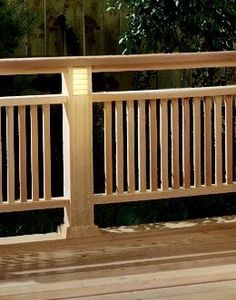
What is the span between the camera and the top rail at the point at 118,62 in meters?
4.00

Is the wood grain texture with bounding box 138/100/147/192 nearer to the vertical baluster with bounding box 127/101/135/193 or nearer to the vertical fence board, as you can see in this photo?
the vertical baluster with bounding box 127/101/135/193

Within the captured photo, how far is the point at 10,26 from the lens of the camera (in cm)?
575

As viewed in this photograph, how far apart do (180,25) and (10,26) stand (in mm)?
1253

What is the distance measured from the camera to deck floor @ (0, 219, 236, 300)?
10.6 feet

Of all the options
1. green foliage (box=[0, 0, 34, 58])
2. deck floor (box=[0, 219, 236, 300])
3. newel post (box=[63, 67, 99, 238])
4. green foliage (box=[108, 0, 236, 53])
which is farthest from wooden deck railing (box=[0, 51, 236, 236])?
green foliage (box=[0, 0, 34, 58])

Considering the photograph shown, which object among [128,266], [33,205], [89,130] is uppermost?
[89,130]

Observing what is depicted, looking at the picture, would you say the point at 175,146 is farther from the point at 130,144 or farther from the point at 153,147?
the point at 130,144

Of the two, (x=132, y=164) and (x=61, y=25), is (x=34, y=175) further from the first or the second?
(x=61, y=25)

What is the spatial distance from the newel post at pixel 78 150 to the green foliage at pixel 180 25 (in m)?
1.70

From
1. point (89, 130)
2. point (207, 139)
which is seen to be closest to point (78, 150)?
point (89, 130)

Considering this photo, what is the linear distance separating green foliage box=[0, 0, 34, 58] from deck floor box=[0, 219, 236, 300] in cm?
211

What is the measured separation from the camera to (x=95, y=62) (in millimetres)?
4117

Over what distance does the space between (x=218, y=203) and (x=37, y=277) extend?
2.42 metres

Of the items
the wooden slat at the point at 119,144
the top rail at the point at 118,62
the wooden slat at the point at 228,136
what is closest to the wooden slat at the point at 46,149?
the top rail at the point at 118,62
